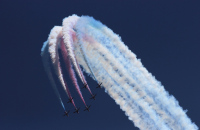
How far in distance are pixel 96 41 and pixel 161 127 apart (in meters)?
18.6

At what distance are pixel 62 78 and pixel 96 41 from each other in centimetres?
952

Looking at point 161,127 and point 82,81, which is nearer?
point 82,81

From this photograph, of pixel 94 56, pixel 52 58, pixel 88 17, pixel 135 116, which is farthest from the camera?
pixel 135 116

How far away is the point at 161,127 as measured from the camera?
61375 millimetres

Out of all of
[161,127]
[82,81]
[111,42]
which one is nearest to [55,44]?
[82,81]

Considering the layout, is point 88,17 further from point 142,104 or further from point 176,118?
point 176,118

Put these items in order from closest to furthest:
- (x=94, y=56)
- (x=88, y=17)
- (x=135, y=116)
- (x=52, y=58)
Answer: (x=52, y=58) < (x=88, y=17) < (x=94, y=56) < (x=135, y=116)

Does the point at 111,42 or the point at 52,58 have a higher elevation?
the point at 111,42

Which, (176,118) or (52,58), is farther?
(176,118)

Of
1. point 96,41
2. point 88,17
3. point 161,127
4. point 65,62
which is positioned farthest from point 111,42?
point 161,127

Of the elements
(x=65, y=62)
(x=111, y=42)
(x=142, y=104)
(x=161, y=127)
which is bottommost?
(x=161, y=127)

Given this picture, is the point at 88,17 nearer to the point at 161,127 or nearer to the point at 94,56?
the point at 94,56

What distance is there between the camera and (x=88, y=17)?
5400 cm

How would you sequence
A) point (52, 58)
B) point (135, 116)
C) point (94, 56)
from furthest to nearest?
point (135, 116)
point (94, 56)
point (52, 58)
